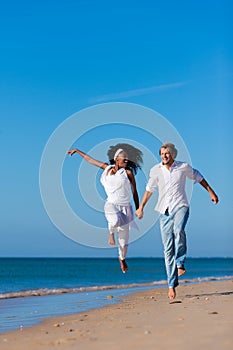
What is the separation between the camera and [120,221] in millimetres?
8898

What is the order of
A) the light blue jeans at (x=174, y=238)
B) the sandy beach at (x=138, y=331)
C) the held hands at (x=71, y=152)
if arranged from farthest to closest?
the light blue jeans at (x=174, y=238)
the held hands at (x=71, y=152)
the sandy beach at (x=138, y=331)

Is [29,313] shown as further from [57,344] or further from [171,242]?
[57,344]

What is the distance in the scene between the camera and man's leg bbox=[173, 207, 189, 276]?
34.8ft

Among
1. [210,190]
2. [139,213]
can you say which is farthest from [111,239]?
[210,190]

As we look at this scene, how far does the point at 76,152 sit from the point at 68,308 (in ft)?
15.6

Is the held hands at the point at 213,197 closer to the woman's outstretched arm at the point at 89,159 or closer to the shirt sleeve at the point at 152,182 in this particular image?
the shirt sleeve at the point at 152,182

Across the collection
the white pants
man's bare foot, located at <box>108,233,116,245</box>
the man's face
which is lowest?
man's bare foot, located at <box>108,233,116,245</box>

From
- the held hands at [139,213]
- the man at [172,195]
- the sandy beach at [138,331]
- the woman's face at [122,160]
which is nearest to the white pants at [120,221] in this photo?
the held hands at [139,213]

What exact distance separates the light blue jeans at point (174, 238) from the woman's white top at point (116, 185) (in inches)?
77.0

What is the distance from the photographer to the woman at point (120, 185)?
8.73 metres

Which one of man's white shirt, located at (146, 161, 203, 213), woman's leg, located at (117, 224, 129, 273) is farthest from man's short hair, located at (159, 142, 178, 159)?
woman's leg, located at (117, 224, 129, 273)

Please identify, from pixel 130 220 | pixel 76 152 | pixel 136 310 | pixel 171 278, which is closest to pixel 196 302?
pixel 171 278

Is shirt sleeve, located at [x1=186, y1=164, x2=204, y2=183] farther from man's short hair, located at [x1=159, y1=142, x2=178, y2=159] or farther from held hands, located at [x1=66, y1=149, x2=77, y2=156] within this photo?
held hands, located at [x1=66, y1=149, x2=77, y2=156]

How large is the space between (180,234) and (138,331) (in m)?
3.31
